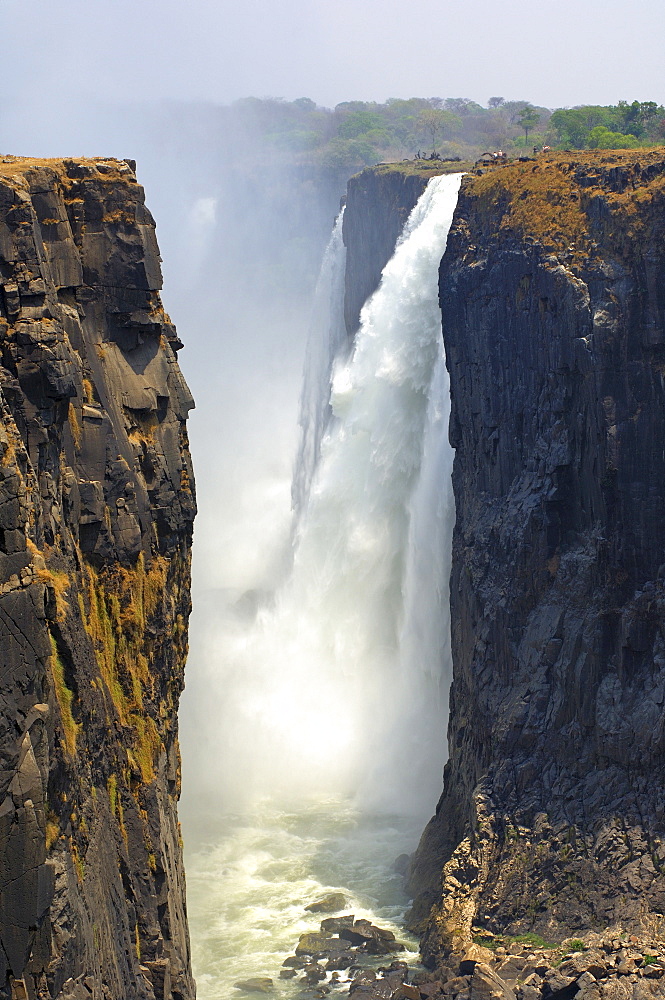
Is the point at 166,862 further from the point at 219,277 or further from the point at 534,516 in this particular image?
the point at 219,277

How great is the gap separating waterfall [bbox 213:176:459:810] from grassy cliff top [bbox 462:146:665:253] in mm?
6889

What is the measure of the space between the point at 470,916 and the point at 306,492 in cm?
3392

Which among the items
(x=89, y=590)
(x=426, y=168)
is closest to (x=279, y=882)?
(x=89, y=590)

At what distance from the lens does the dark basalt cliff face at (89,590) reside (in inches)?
725

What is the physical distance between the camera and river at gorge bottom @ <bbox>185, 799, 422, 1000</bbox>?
1426 inches

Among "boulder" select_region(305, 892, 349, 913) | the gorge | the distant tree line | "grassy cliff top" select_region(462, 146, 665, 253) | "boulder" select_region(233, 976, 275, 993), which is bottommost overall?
"boulder" select_region(233, 976, 275, 993)

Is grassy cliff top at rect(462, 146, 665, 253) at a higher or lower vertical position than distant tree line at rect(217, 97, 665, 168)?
lower

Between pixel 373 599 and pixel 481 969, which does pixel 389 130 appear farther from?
pixel 481 969

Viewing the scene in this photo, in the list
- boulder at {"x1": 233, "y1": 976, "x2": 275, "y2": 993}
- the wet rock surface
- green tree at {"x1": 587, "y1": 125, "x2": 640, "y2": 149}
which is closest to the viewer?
the wet rock surface

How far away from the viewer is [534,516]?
37.9 meters

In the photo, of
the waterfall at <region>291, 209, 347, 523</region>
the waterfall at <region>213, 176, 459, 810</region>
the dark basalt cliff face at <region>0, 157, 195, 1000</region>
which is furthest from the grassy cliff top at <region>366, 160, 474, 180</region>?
the dark basalt cliff face at <region>0, 157, 195, 1000</region>

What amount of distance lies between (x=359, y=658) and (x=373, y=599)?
241 cm

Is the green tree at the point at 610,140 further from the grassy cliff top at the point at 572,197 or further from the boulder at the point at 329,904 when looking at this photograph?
the boulder at the point at 329,904

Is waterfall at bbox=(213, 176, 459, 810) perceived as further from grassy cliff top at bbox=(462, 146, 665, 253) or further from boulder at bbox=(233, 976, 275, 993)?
boulder at bbox=(233, 976, 275, 993)
